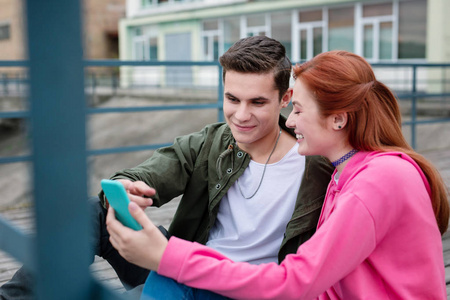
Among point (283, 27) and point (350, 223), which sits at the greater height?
point (283, 27)

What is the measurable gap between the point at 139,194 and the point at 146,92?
66.4 ft

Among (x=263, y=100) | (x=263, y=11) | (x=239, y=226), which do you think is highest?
(x=263, y=11)

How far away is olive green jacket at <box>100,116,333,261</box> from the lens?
5.84 ft

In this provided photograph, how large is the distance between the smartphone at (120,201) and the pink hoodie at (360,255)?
96 millimetres

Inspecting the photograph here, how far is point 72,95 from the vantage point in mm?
737

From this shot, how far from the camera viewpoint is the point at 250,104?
1.89m

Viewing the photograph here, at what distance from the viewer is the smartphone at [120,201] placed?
1062 millimetres

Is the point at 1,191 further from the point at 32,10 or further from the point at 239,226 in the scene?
the point at 32,10

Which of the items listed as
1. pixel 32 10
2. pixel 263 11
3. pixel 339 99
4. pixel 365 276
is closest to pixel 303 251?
pixel 365 276

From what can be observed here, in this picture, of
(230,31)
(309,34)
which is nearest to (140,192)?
(309,34)

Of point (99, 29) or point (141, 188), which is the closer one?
point (141, 188)

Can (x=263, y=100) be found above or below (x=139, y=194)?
above

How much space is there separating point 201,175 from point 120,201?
34.0 inches

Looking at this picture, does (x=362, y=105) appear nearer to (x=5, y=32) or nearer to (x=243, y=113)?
(x=243, y=113)
